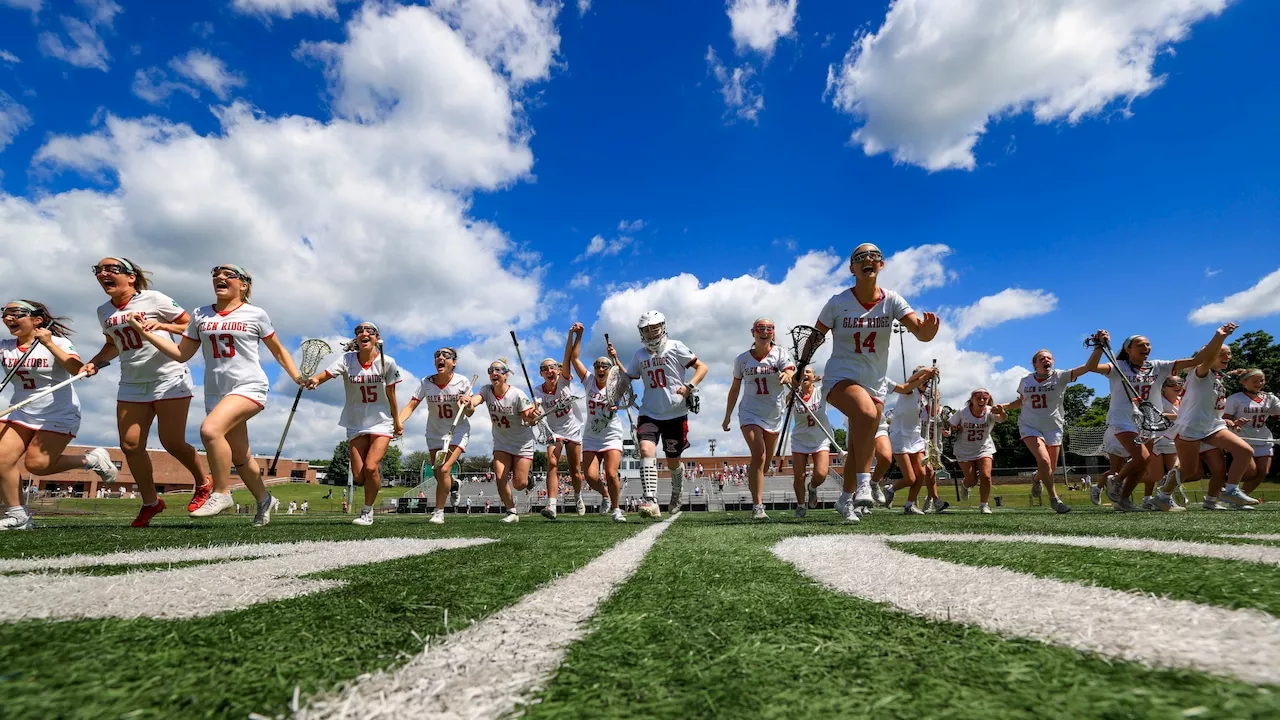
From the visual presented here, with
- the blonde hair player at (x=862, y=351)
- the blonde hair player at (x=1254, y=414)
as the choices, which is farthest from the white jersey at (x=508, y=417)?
the blonde hair player at (x=1254, y=414)

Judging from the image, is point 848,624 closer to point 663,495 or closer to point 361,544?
point 361,544

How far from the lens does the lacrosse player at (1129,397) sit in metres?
9.06

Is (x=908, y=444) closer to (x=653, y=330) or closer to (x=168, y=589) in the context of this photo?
(x=653, y=330)

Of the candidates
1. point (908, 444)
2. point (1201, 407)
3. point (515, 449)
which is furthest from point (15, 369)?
point (1201, 407)

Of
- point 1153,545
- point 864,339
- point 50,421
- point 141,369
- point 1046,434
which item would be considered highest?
point 864,339

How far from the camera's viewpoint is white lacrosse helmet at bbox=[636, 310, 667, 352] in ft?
25.6

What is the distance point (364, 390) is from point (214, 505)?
240 centimetres

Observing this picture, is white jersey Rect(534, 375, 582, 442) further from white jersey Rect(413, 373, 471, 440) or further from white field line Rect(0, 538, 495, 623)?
white field line Rect(0, 538, 495, 623)

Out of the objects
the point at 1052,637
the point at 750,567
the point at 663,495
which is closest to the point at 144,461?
the point at 750,567

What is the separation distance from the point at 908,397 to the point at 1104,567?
29.8ft

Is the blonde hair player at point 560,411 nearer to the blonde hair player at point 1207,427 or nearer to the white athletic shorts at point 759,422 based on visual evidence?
the white athletic shorts at point 759,422

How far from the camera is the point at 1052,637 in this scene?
118 centimetres

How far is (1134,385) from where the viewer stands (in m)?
9.25

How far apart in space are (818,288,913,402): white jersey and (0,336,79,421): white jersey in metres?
7.92
